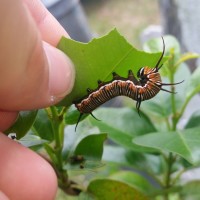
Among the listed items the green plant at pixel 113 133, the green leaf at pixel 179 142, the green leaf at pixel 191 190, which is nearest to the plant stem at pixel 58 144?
the green plant at pixel 113 133

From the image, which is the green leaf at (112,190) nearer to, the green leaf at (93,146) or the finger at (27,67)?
the green leaf at (93,146)

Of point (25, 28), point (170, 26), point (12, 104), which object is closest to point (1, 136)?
point (12, 104)

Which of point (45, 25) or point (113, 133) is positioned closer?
point (45, 25)

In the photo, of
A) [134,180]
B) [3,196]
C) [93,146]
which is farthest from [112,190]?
[3,196]

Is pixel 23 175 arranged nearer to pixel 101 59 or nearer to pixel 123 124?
pixel 101 59

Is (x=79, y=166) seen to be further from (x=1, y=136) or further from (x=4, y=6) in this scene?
(x=4, y=6)
